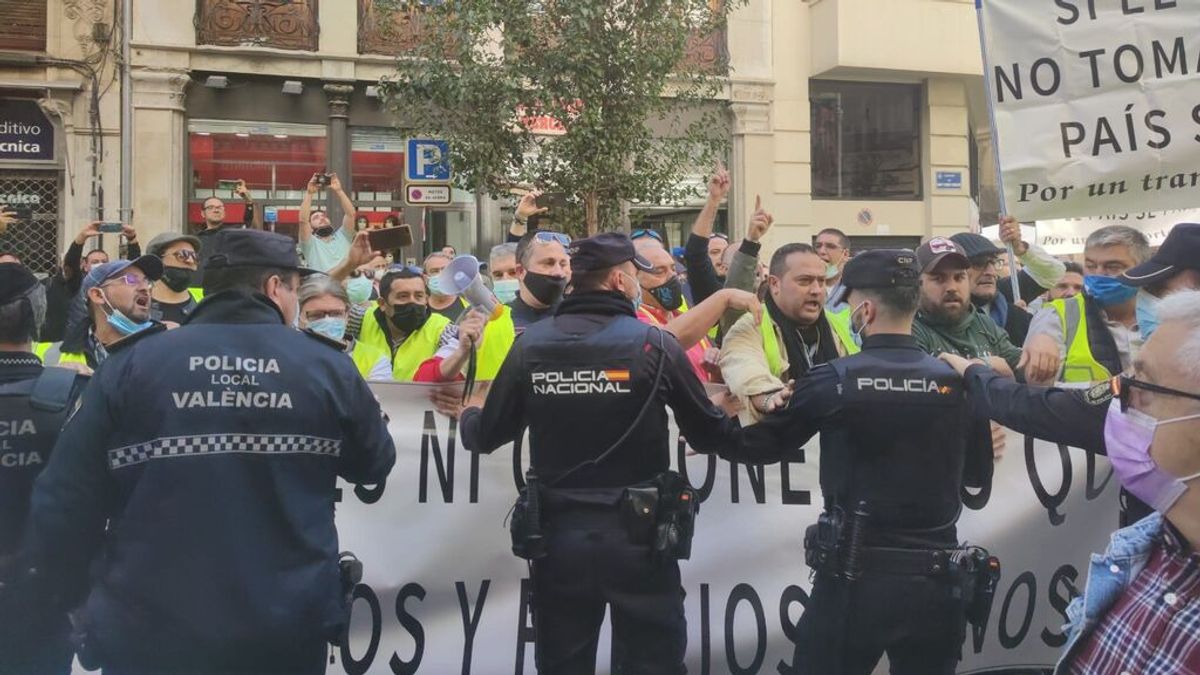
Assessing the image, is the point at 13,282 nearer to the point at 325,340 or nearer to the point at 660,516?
the point at 325,340

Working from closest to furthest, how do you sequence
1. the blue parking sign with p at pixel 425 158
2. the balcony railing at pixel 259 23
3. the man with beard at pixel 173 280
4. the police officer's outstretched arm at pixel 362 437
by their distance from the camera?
the police officer's outstretched arm at pixel 362 437 < the man with beard at pixel 173 280 < the blue parking sign with p at pixel 425 158 < the balcony railing at pixel 259 23

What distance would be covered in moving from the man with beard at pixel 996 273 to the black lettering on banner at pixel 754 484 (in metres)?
1.63

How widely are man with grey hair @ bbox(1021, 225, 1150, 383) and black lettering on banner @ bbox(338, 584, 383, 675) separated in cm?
280

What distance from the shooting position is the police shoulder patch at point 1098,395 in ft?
9.06

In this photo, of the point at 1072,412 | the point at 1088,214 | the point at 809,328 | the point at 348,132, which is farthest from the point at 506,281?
the point at 348,132

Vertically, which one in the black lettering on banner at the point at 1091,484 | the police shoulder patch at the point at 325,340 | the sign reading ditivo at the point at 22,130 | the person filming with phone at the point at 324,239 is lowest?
the black lettering on banner at the point at 1091,484

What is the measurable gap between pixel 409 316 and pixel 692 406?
2813 mm

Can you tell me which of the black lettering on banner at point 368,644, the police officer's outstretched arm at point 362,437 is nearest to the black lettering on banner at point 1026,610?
the black lettering on banner at point 368,644

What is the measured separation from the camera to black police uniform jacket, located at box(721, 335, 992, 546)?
3260mm

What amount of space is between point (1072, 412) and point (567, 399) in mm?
1544

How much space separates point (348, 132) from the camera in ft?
52.3

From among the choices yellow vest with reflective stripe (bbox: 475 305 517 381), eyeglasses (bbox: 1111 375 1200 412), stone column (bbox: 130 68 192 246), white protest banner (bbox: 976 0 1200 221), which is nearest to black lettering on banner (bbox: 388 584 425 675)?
yellow vest with reflective stripe (bbox: 475 305 517 381)

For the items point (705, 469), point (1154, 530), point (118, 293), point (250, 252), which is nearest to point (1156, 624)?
point (1154, 530)

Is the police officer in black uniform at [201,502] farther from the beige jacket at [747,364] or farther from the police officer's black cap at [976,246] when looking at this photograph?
the police officer's black cap at [976,246]
